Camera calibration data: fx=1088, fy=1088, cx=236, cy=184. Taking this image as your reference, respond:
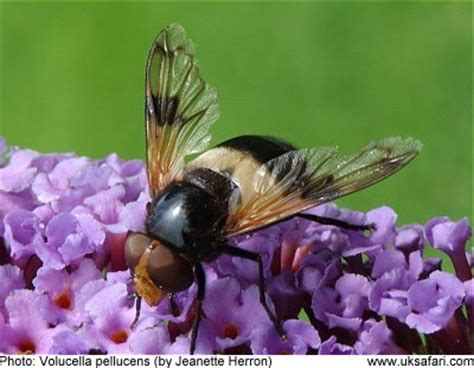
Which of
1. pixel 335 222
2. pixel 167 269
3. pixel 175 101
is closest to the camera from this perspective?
pixel 167 269

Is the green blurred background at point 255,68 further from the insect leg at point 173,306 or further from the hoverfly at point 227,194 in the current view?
the insect leg at point 173,306

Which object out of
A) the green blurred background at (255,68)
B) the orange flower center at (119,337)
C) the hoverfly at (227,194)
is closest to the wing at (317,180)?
the hoverfly at (227,194)

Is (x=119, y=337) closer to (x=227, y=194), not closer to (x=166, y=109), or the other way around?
(x=227, y=194)

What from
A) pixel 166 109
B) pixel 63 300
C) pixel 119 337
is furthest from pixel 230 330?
pixel 166 109

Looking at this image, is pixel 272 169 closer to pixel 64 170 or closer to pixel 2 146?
pixel 64 170

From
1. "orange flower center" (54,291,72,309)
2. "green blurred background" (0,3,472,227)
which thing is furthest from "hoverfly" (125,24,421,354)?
"green blurred background" (0,3,472,227)

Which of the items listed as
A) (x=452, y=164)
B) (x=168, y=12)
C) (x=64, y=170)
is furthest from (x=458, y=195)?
(x=64, y=170)

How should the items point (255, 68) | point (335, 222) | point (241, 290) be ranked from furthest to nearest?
point (255, 68)
point (335, 222)
point (241, 290)
